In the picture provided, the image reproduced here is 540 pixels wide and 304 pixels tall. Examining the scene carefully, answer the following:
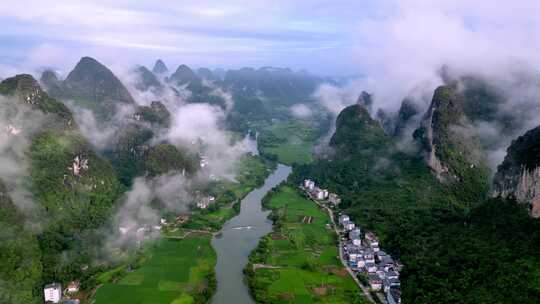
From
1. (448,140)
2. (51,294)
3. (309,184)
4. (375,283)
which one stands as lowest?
(375,283)

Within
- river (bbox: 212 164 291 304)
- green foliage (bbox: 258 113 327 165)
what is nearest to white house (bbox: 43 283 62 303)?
river (bbox: 212 164 291 304)

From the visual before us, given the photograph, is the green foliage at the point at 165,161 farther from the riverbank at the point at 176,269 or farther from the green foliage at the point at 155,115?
the green foliage at the point at 155,115

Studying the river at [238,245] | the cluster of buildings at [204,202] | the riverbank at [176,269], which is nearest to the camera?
the riverbank at [176,269]

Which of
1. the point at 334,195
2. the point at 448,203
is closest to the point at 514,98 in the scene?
the point at 448,203

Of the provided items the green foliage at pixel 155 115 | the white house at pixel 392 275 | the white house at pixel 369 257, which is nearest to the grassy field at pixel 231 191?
the green foliage at pixel 155 115

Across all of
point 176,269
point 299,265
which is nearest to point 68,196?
point 176,269

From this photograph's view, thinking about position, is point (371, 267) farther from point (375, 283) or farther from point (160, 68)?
point (160, 68)
